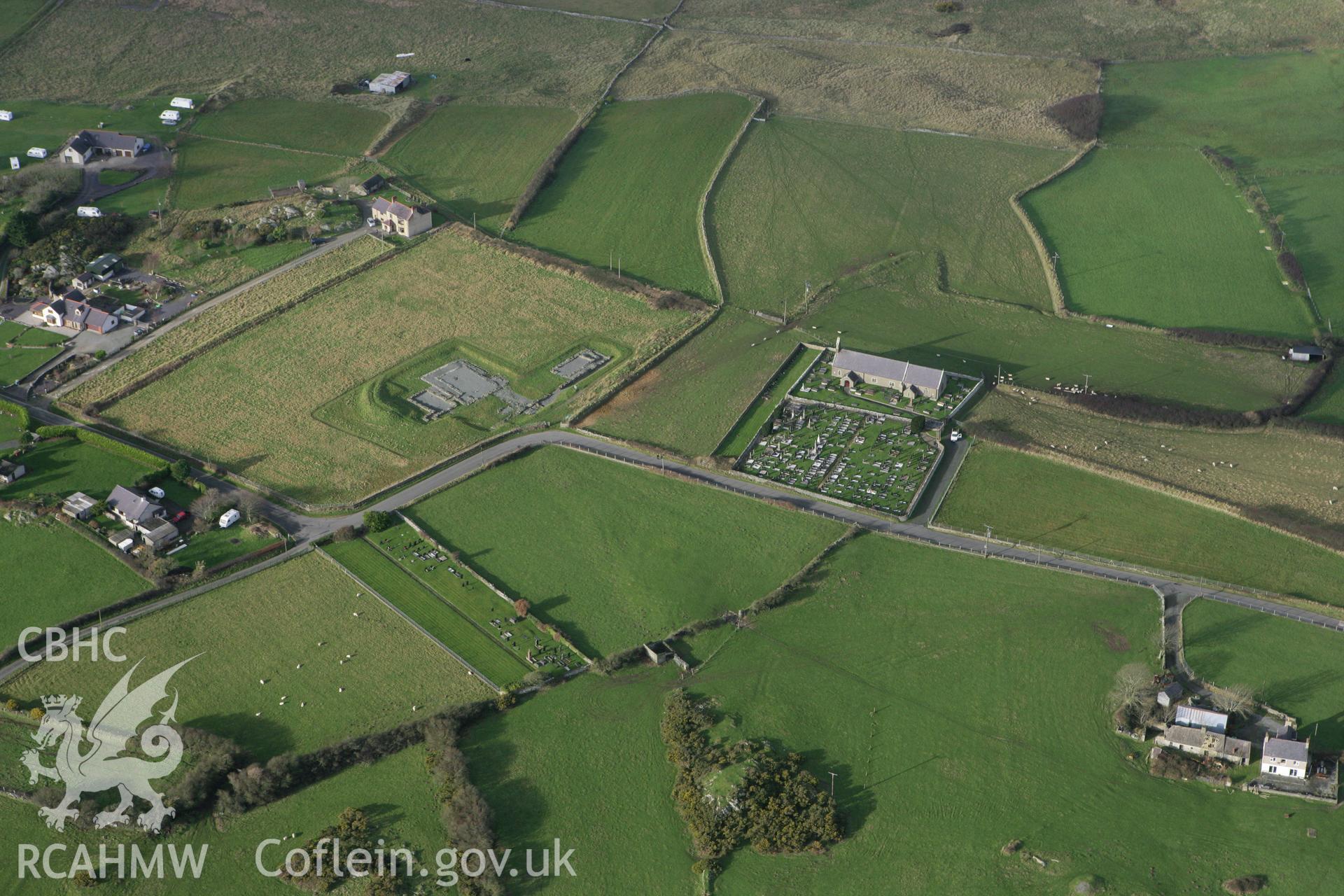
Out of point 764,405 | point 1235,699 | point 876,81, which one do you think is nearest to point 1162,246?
point 876,81

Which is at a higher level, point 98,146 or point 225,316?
point 98,146

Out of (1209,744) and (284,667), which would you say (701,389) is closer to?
(284,667)

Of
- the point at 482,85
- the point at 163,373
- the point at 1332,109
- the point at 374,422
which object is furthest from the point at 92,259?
the point at 1332,109

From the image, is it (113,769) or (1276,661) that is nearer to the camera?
(113,769)

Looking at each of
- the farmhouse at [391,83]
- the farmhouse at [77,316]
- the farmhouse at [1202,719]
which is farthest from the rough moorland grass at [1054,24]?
the farmhouse at [1202,719]

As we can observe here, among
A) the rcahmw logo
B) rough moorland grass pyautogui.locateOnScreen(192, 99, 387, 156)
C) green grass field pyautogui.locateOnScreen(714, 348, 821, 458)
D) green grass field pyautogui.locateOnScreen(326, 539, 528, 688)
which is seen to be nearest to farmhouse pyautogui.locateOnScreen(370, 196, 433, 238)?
rough moorland grass pyautogui.locateOnScreen(192, 99, 387, 156)

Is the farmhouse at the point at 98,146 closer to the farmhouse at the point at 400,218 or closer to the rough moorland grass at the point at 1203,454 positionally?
the farmhouse at the point at 400,218

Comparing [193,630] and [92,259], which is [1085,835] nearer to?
[193,630]

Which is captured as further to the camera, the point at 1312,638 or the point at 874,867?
the point at 1312,638
